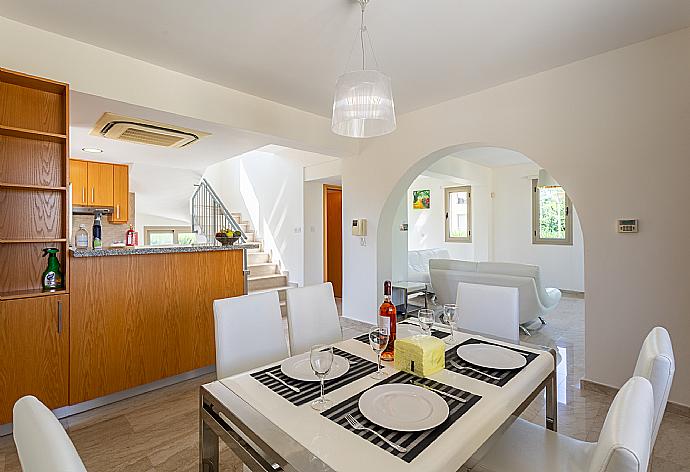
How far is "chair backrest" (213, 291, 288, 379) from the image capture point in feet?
5.96

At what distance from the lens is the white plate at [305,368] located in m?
1.43

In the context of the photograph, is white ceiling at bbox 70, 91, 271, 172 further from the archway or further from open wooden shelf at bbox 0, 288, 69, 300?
the archway

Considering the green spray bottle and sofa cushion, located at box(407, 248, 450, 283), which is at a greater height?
the green spray bottle

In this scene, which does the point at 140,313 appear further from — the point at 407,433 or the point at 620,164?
the point at 620,164

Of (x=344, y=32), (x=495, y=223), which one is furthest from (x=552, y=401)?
(x=495, y=223)

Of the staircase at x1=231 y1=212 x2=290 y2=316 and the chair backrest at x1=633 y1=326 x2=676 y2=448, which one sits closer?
the chair backrest at x1=633 y1=326 x2=676 y2=448

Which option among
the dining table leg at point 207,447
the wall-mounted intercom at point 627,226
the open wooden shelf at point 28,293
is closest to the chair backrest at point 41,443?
the dining table leg at point 207,447

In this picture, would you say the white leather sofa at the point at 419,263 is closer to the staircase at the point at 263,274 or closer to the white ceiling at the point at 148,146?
the staircase at the point at 263,274

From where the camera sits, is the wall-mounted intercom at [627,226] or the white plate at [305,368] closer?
the white plate at [305,368]

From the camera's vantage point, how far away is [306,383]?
54.8 inches

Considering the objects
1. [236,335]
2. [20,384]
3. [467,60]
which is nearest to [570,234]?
[467,60]

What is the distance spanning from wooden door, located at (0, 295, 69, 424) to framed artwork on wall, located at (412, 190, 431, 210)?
7753mm

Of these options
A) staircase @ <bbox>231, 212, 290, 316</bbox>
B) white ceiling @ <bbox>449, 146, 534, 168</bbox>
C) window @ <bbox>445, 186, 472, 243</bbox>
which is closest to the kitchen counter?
staircase @ <bbox>231, 212, 290, 316</bbox>

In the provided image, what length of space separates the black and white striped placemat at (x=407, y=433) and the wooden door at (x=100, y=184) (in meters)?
6.04
